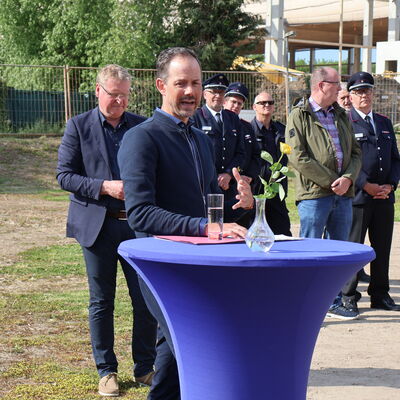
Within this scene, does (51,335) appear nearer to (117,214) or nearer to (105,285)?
(105,285)

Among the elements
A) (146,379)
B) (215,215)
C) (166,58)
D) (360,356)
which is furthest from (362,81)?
(215,215)

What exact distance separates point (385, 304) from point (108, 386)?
342 cm

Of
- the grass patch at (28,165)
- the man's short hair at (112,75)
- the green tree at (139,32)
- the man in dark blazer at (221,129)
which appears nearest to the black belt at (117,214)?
the man's short hair at (112,75)

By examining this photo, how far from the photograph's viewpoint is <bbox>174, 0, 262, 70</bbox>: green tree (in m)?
28.7

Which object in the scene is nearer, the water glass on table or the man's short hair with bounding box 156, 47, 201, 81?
the water glass on table

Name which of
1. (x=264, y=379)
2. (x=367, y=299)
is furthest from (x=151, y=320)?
(x=367, y=299)

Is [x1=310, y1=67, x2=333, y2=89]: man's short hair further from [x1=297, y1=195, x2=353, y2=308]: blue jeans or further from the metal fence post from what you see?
the metal fence post

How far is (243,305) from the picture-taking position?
3232mm

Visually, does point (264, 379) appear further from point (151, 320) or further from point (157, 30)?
point (157, 30)

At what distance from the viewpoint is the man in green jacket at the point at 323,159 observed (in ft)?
22.8

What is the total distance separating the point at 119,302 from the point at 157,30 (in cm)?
2315

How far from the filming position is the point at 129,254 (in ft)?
10.9

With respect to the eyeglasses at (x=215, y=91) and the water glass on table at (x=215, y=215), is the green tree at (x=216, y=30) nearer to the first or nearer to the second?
the eyeglasses at (x=215, y=91)

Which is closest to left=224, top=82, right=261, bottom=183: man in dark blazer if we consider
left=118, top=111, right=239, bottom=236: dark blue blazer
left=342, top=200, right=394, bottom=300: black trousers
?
left=342, top=200, right=394, bottom=300: black trousers
